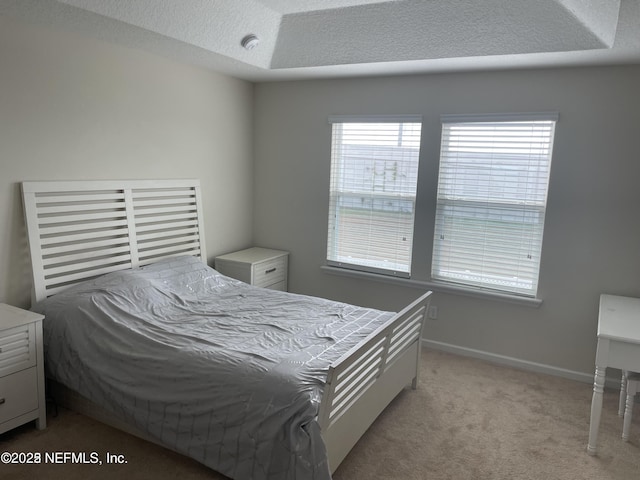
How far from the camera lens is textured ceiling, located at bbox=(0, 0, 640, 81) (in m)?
2.61

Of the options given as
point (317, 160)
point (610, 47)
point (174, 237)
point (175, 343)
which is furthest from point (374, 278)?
point (610, 47)

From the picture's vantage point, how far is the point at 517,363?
3.75 m

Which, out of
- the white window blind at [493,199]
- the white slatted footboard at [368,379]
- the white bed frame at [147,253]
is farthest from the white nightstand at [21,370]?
the white window blind at [493,199]

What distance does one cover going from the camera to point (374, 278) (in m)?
4.24

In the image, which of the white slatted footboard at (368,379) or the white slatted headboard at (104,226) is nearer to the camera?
the white slatted footboard at (368,379)

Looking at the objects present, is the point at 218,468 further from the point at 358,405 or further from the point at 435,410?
the point at 435,410

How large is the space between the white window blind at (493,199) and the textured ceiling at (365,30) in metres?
0.47

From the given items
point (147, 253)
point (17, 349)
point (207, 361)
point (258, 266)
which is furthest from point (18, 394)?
point (258, 266)

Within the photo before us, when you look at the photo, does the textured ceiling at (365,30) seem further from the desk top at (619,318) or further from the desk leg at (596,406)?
the desk leg at (596,406)

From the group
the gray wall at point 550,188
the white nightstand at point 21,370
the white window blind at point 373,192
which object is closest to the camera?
the white nightstand at point 21,370

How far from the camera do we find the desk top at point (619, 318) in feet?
8.13

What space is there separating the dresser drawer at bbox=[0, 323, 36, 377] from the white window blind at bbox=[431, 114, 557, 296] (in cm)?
288

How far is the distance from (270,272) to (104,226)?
5.08ft

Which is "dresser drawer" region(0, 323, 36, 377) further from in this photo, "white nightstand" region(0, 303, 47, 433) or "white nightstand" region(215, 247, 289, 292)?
"white nightstand" region(215, 247, 289, 292)
